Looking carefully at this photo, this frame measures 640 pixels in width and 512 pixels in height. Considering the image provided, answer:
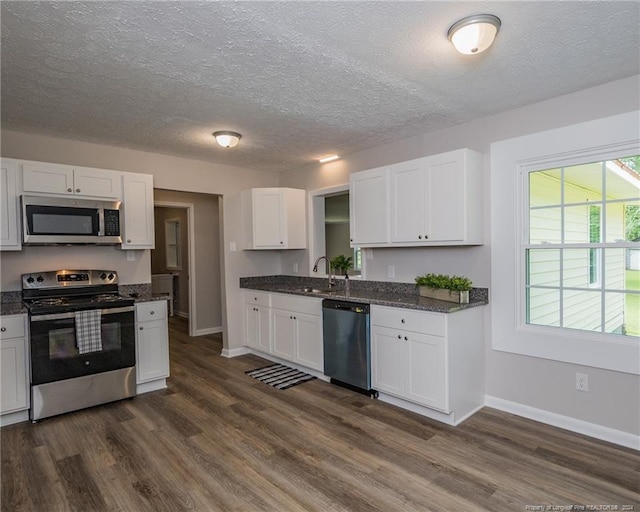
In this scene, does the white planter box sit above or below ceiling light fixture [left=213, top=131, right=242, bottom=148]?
below

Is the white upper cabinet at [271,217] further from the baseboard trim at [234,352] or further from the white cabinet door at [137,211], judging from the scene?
the baseboard trim at [234,352]

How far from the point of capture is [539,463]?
7.46 feet

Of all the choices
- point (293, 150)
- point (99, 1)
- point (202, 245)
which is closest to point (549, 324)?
point (293, 150)

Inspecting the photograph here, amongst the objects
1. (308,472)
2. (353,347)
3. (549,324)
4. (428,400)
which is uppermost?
(549,324)

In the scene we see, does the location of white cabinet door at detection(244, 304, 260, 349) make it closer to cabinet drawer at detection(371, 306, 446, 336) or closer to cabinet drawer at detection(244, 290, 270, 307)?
cabinet drawer at detection(244, 290, 270, 307)

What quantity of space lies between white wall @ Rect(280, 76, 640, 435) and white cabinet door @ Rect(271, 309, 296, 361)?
3.32 feet

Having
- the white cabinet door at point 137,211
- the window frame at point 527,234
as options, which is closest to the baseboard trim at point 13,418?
the white cabinet door at point 137,211

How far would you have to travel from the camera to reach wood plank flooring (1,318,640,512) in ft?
6.51

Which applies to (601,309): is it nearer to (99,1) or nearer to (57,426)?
(99,1)

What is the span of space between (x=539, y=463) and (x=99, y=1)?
3.40 metres

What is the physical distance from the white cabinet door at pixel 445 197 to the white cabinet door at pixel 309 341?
4.77ft

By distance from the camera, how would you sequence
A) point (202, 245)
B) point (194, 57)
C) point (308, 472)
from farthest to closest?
point (202, 245)
point (308, 472)
point (194, 57)

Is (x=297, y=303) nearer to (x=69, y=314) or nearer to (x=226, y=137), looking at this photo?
(x=226, y=137)

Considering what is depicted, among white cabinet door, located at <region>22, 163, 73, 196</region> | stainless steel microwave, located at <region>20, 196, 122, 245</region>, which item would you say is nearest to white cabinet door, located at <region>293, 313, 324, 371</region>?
stainless steel microwave, located at <region>20, 196, 122, 245</region>
